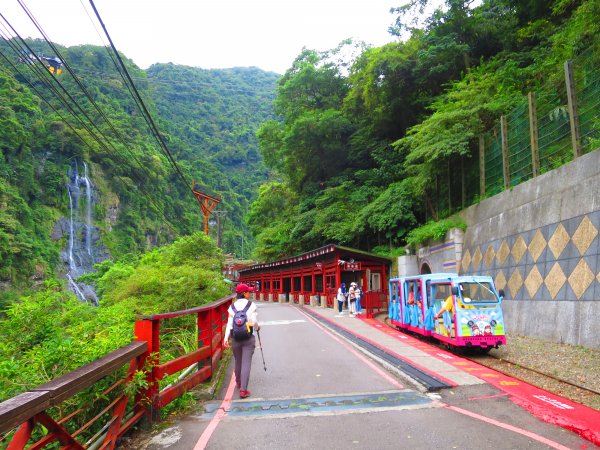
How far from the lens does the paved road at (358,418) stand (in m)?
4.29

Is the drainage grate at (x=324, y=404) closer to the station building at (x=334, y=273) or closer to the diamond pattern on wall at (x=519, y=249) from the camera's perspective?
the diamond pattern on wall at (x=519, y=249)

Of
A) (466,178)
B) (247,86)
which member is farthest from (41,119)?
(247,86)

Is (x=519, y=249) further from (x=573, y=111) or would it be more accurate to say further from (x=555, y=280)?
(x=573, y=111)

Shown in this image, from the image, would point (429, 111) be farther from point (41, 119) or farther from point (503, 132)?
point (41, 119)

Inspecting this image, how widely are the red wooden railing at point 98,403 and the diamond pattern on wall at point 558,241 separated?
378 inches

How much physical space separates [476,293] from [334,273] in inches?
680

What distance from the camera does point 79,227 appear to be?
61750 mm

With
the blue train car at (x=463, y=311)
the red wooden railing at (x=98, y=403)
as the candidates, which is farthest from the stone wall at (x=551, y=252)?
the red wooden railing at (x=98, y=403)

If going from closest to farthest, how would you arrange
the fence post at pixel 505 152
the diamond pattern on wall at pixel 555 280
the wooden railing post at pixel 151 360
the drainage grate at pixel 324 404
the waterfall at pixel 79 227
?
1. the wooden railing post at pixel 151 360
2. the drainage grate at pixel 324 404
3. the diamond pattern on wall at pixel 555 280
4. the fence post at pixel 505 152
5. the waterfall at pixel 79 227

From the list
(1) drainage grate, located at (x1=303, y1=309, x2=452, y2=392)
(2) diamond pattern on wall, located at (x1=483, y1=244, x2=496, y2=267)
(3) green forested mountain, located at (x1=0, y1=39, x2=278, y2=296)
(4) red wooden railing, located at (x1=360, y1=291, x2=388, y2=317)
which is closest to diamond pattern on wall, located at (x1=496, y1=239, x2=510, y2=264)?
(2) diamond pattern on wall, located at (x1=483, y1=244, x2=496, y2=267)

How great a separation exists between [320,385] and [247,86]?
15448 cm

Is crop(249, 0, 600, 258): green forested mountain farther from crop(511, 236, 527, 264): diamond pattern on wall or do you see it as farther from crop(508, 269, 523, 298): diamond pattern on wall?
crop(508, 269, 523, 298): diamond pattern on wall

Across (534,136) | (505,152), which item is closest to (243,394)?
(534,136)

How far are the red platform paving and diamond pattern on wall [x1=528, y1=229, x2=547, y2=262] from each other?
472 cm
